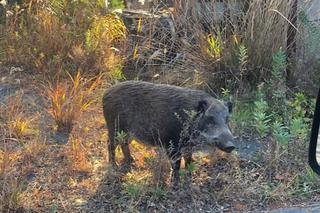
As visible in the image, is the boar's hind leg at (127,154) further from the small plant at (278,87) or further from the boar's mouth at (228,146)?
the small plant at (278,87)

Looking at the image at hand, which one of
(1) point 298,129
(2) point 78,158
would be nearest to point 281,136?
(1) point 298,129

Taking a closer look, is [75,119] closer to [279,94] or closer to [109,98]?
[109,98]

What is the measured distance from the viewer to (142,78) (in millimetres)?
8195

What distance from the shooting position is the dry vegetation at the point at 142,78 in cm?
527

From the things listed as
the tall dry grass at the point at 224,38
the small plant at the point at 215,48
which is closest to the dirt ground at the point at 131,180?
the tall dry grass at the point at 224,38

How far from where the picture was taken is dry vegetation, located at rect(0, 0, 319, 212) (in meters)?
5.27

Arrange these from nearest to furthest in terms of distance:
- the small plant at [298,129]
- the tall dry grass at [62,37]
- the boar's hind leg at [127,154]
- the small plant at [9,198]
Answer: the small plant at [9,198], the boar's hind leg at [127,154], the small plant at [298,129], the tall dry grass at [62,37]

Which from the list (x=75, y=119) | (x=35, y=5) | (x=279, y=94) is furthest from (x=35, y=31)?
(x=279, y=94)

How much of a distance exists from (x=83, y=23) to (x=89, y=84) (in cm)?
117

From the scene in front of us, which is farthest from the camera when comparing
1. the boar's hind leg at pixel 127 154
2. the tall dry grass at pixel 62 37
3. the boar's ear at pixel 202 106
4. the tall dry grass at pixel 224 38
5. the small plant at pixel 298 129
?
the tall dry grass at pixel 62 37

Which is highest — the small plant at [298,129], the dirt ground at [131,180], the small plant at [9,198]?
the small plant at [298,129]

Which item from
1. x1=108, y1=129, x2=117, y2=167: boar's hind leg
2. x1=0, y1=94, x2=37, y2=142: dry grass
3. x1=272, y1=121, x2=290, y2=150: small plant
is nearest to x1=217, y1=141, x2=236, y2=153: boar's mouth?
x1=272, y1=121, x2=290, y2=150: small plant

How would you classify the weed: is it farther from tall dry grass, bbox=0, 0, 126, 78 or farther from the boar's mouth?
tall dry grass, bbox=0, 0, 126, 78

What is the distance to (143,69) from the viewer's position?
844cm
